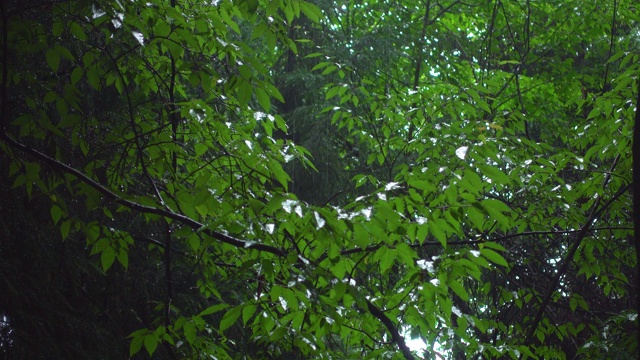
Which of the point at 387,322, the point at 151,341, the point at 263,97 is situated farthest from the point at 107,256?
the point at 387,322

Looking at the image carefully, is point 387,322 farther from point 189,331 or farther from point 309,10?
point 309,10

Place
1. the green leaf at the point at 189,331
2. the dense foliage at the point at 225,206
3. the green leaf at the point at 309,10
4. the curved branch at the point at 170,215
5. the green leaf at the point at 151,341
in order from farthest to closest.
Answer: the green leaf at the point at 189,331
the green leaf at the point at 151,341
the green leaf at the point at 309,10
the dense foliage at the point at 225,206
the curved branch at the point at 170,215

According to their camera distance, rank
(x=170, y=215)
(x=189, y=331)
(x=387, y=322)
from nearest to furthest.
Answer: (x=170, y=215), (x=387, y=322), (x=189, y=331)

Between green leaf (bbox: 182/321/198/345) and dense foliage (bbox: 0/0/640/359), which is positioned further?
green leaf (bbox: 182/321/198/345)

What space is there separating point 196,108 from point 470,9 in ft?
17.8

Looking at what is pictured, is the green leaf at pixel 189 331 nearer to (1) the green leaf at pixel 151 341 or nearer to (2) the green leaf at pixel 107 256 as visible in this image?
(1) the green leaf at pixel 151 341

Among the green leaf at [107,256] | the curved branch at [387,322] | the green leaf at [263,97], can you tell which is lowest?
the green leaf at [107,256]

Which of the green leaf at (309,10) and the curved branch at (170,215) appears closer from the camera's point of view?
the curved branch at (170,215)

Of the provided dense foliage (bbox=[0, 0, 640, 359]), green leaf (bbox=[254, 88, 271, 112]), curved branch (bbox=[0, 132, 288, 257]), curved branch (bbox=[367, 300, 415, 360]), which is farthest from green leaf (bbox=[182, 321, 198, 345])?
green leaf (bbox=[254, 88, 271, 112])

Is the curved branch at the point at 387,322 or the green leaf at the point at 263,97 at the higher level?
the green leaf at the point at 263,97

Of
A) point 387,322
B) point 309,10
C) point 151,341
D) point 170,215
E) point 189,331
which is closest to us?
point 170,215

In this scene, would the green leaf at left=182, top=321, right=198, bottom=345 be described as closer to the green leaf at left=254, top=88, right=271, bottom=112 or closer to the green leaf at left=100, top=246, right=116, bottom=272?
the green leaf at left=100, top=246, right=116, bottom=272

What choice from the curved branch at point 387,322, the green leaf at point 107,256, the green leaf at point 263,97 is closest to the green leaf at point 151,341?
the green leaf at point 107,256

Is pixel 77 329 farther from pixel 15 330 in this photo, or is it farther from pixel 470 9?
pixel 470 9
